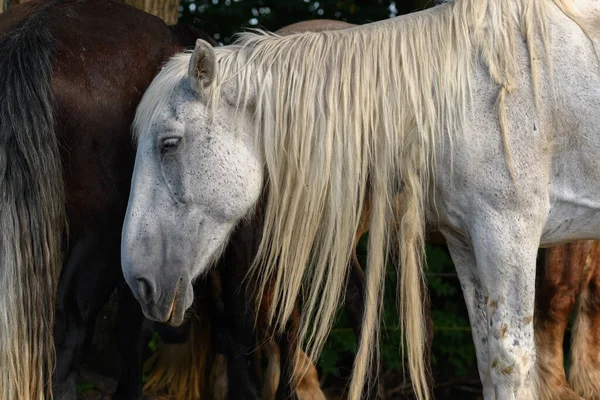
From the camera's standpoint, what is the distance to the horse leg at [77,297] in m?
3.40

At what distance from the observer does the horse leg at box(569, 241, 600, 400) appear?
4.62 m

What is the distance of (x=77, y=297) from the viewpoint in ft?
11.2

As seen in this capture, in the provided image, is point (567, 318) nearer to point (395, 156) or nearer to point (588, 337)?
point (588, 337)

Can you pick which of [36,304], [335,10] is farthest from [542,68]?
[335,10]

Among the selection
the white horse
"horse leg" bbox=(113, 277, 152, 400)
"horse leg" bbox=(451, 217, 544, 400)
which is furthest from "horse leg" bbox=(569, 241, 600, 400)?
"horse leg" bbox=(113, 277, 152, 400)

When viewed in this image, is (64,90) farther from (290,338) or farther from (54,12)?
(290,338)

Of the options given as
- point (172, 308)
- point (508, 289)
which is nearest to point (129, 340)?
point (172, 308)

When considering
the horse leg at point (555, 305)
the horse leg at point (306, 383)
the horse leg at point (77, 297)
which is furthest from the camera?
the horse leg at point (555, 305)

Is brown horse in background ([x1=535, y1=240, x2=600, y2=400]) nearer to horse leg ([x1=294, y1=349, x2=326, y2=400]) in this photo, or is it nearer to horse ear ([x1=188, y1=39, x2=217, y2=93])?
horse leg ([x1=294, y1=349, x2=326, y2=400])

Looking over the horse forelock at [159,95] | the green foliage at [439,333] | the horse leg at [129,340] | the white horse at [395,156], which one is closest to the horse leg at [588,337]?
the green foliage at [439,333]

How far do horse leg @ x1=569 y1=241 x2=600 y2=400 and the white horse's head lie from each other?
215 cm

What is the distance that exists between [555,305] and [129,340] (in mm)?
2011

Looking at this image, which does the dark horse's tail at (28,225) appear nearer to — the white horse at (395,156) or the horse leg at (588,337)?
the white horse at (395,156)

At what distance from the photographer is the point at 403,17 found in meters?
3.28
